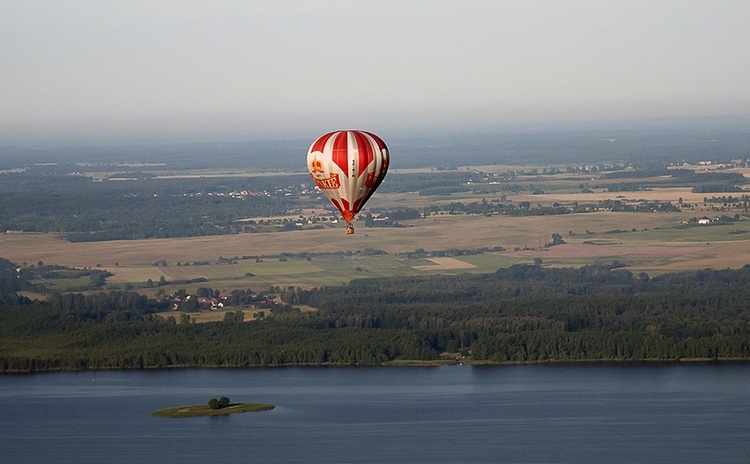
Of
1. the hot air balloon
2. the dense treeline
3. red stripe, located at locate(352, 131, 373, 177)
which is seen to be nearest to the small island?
the dense treeline

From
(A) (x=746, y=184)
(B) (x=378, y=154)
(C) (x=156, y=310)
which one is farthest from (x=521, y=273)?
(A) (x=746, y=184)

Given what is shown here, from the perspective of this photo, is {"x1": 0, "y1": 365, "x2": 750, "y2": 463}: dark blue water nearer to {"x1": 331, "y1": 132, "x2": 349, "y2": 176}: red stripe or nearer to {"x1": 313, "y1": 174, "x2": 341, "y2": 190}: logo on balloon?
{"x1": 313, "y1": 174, "x2": 341, "y2": 190}: logo on balloon

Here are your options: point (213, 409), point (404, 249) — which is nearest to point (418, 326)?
point (213, 409)

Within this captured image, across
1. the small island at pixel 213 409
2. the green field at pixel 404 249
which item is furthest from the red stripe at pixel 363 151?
the green field at pixel 404 249

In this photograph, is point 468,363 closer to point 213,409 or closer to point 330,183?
point 213,409

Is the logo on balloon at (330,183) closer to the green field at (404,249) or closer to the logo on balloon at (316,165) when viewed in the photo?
the logo on balloon at (316,165)

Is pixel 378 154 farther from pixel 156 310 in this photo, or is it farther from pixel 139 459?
pixel 156 310
